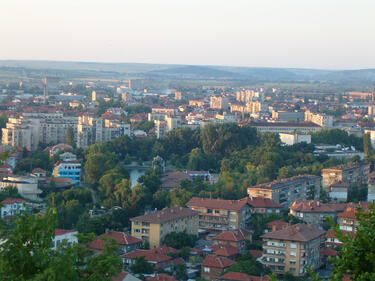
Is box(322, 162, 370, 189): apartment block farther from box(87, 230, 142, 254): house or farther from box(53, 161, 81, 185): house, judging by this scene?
box(87, 230, 142, 254): house

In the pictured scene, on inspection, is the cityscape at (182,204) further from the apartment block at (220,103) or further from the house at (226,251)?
the apartment block at (220,103)

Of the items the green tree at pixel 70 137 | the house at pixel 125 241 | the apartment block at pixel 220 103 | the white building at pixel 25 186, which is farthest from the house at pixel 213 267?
the apartment block at pixel 220 103

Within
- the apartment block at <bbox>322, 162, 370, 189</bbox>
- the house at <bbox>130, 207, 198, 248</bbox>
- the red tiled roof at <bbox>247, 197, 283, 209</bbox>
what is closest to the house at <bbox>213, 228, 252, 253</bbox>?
the house at <bbox>130, 207, 198, 248</bbox>

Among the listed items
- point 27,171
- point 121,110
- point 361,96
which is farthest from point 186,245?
point 361,96

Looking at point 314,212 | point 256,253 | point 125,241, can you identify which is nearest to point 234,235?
point 256,253

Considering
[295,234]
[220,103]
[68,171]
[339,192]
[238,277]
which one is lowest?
[220,103]

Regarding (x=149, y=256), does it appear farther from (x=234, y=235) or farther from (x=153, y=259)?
(x=234, y=235)
